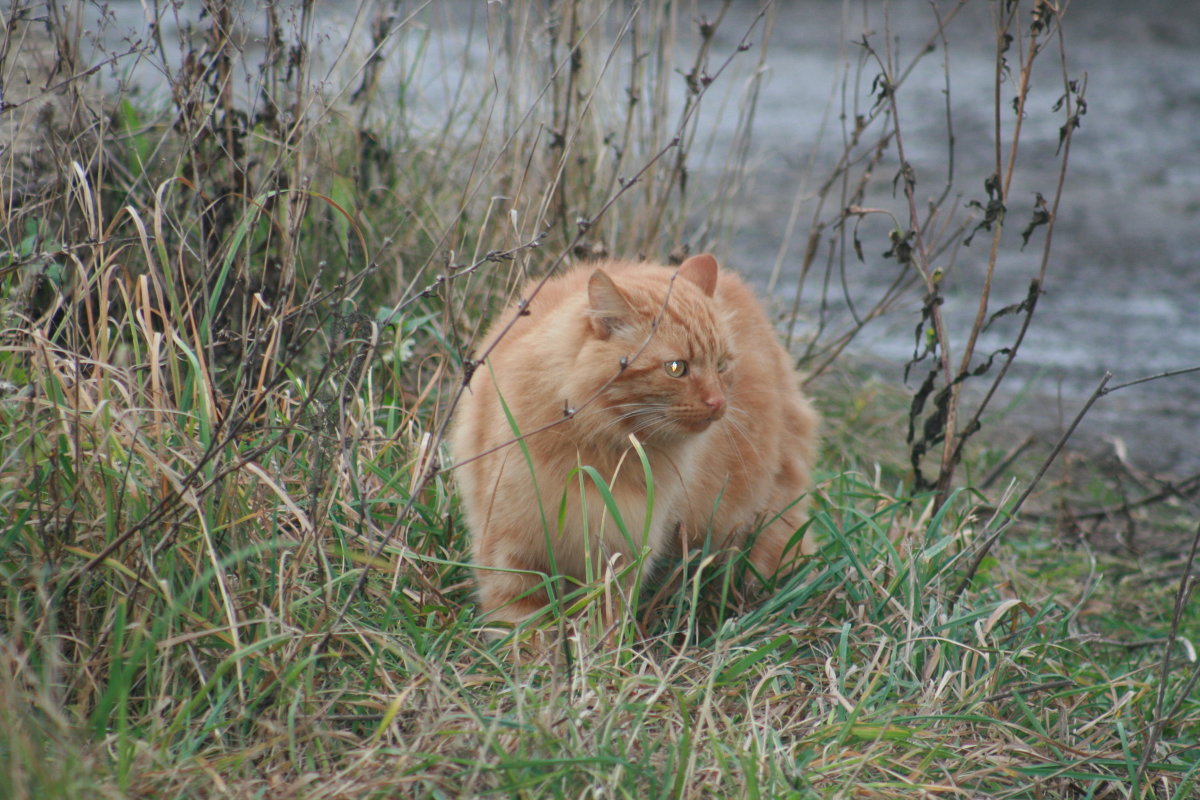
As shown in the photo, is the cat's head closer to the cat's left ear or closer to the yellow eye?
the yellow eye

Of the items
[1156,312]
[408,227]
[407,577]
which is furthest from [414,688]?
[1156,312]

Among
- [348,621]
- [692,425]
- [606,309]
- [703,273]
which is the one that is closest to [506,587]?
[348,621]

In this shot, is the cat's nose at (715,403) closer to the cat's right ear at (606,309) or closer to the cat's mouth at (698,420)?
the cat's mouth at (698,420)

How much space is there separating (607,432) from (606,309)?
27 centimetres

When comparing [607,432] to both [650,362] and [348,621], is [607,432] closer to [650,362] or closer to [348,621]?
[650,362]

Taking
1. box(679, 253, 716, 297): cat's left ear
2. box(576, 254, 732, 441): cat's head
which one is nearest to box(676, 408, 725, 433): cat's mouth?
box(576, 254, 732, 441): cat's head

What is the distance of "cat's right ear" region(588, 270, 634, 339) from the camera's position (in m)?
2.26

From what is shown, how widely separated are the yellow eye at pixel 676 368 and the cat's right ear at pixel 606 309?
0.40ft

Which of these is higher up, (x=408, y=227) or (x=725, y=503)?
(x=408, y=227)

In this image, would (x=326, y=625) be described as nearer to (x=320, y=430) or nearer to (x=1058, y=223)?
(x=320, y=430)

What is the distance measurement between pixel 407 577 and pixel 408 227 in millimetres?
1908

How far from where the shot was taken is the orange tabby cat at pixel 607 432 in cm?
230

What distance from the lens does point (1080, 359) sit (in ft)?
17.9

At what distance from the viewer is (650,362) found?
229 cm
